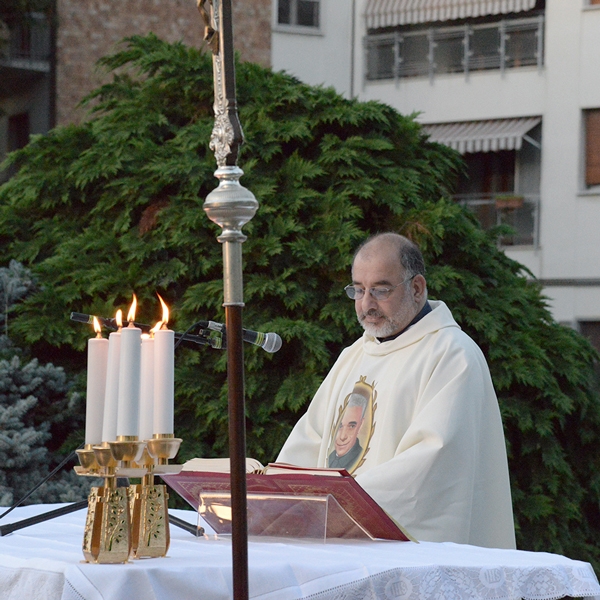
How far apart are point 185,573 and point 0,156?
20052mm

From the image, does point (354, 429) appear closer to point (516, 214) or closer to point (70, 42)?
point (516, 214)

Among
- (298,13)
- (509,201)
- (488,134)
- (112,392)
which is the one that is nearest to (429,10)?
(298,13)

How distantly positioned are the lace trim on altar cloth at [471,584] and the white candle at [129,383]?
52 centimetres

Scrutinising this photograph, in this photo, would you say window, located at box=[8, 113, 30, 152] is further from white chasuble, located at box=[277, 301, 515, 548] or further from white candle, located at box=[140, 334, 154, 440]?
white candle, located at box=[140, 334, 154, 440]

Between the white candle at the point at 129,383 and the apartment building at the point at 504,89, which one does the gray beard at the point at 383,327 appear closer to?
the white candle at the point at 129,383

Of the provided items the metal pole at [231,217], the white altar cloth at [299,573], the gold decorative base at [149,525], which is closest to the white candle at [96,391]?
the gold decorative base at [149,525]

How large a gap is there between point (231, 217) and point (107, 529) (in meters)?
0.68

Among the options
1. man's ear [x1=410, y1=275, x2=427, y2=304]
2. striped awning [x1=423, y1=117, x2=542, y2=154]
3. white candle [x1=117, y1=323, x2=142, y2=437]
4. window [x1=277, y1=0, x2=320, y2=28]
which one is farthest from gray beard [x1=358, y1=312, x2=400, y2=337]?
window [x1=277, y1=0, x2=320, y2=28]

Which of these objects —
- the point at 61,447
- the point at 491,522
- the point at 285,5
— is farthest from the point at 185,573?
the point at 285,5

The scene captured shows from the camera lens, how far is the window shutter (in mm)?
19984

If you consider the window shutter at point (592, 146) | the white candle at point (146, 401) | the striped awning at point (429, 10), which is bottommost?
the white candle at point (146, 401)

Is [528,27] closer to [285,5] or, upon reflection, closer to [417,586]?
[285,5]

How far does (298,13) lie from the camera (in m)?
22.4

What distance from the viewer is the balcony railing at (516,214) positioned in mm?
20406
